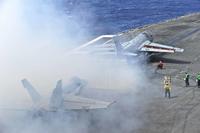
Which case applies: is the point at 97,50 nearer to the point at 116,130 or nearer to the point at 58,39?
the point at 58,39

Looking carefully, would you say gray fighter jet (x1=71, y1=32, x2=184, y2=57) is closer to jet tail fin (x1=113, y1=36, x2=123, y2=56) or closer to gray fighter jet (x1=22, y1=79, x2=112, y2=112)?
jet tail fin (x1=113, y1=36, x2=123, y2=56)

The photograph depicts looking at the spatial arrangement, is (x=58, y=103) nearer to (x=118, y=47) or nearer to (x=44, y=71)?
(x=44, y=71)

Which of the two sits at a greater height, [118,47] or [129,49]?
[118,47]

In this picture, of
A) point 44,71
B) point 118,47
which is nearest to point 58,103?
point 44,71

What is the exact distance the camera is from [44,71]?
41.2 m

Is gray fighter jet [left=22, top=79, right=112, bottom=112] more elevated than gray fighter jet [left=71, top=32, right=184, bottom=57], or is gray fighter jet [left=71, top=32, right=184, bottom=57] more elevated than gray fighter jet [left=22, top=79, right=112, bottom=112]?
gray fighter jet [left=71, top=32, right=184, bottom=57]

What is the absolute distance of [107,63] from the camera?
46.7m

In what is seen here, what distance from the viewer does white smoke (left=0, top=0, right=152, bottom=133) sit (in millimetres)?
29789

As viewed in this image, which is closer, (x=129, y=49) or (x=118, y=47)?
(x=118, y=47)

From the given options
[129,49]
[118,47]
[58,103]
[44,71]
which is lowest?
[58,103]

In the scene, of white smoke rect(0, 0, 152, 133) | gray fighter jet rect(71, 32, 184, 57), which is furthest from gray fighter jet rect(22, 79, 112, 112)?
gray fighter jet rect(71, 32, 184, 57)

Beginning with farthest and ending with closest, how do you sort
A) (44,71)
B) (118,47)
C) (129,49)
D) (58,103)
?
(129,49) → (118,47) → (44,71) → (58,103)

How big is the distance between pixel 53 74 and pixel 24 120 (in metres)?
11.9

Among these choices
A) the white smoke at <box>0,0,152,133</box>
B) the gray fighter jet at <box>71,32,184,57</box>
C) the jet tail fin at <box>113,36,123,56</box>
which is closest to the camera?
the white smoke at <box>0,0,152,133</box>
